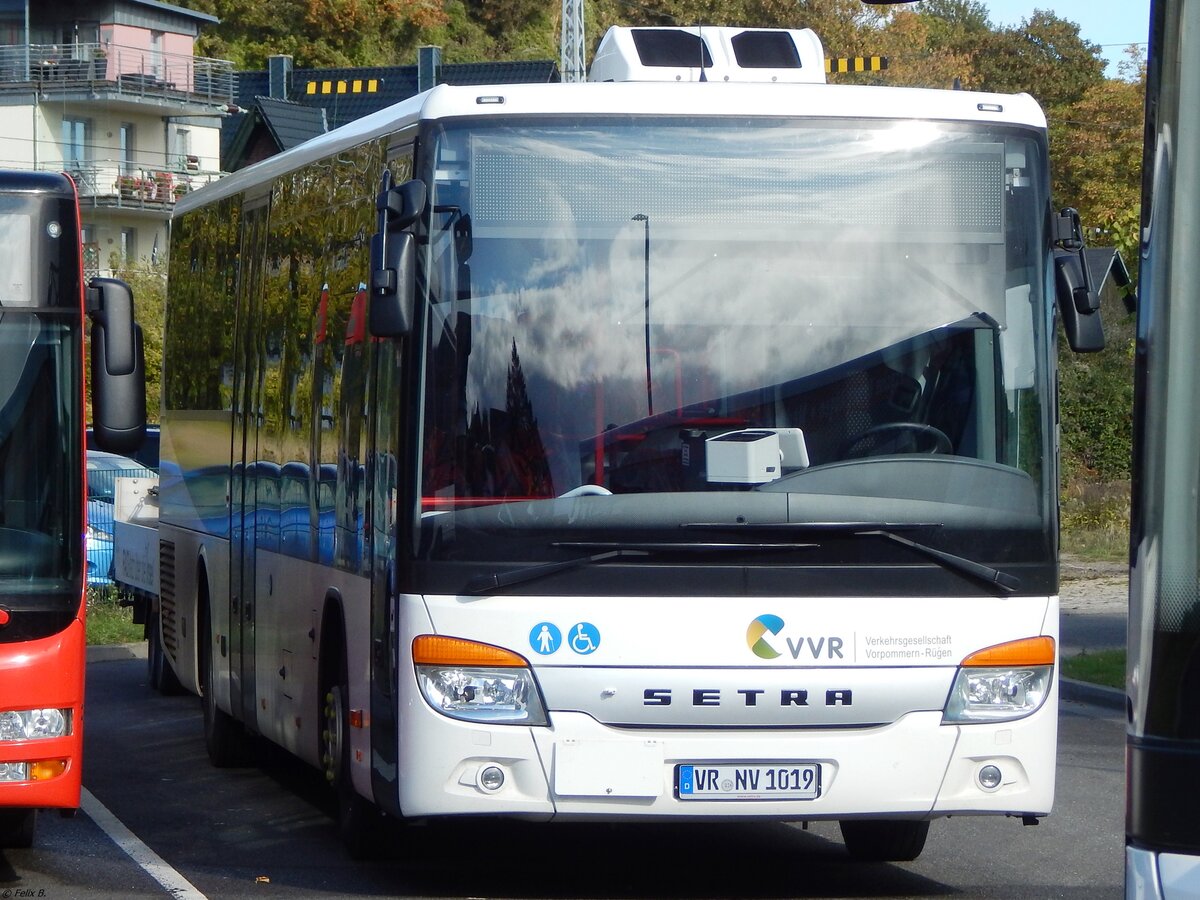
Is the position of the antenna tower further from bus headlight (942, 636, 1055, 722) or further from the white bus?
bus headlight (942, 636, 1055, 722)

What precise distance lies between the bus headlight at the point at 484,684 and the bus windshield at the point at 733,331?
1.17ft

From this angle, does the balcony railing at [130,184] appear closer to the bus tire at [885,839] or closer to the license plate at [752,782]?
the bus tire at [885,839]

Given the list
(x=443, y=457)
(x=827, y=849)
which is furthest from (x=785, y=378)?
(x=827, y=849)

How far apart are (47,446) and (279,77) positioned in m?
60.1

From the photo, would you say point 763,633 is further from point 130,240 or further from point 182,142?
point 182,142

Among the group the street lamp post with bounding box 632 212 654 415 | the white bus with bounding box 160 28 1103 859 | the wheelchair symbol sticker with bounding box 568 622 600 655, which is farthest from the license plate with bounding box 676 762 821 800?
the street lamp post with bounding box 632 212 654 415

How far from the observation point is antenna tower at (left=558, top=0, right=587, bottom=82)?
1195 inches

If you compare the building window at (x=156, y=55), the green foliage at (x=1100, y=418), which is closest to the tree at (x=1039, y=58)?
the building window at (x=156, y=55)

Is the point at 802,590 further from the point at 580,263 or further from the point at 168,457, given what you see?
the point at 168,457

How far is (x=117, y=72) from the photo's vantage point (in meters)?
70.5

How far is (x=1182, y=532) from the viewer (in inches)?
156

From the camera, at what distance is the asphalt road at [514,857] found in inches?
337

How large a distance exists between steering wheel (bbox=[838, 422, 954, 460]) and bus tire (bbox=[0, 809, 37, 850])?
4149 mm

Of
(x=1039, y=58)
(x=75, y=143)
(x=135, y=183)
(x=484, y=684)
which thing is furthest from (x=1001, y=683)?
(x=1039, y=58)
